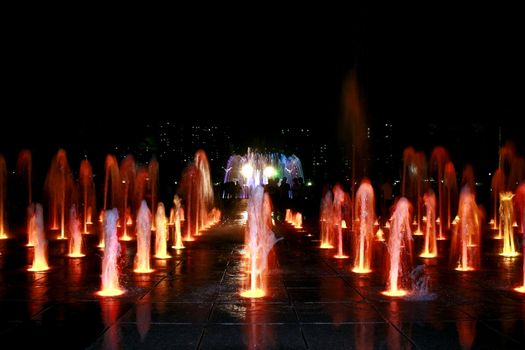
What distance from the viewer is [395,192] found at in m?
34.4

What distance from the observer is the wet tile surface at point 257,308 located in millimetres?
6078

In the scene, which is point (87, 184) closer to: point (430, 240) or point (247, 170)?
point (430, 240)

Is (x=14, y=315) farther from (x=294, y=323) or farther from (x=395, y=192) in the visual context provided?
(x=395, y=192)

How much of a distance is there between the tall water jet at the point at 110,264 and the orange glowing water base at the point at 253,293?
1.88 meters

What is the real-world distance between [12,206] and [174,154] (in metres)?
22.3

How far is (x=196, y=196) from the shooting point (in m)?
27.3

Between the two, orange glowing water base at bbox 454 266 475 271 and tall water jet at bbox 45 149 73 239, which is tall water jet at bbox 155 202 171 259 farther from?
tall water jet at bbox 45 149 73 239

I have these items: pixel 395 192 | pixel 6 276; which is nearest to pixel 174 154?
pixel 395 192

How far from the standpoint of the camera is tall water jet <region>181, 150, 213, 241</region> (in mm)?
20606

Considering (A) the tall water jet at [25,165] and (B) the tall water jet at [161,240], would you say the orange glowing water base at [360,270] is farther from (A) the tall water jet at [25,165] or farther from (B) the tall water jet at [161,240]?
(A) the tall water jet at [25,165]

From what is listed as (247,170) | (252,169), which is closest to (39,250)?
(252,169)

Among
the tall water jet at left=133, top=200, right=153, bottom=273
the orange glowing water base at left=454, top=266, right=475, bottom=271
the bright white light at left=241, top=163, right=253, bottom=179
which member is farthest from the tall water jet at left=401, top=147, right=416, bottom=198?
the bright white light at left=241, top=163, right=253, bottom=179

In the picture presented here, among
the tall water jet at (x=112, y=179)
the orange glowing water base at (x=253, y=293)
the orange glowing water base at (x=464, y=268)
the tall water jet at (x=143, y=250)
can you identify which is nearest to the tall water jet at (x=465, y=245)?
the orange glowing water base at (x=464, y=268)

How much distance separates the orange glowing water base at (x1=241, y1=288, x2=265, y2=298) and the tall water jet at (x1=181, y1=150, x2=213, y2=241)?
28.0ft
